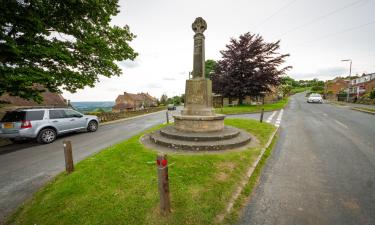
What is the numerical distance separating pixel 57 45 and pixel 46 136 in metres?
4.34

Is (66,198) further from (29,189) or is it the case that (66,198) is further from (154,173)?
(154,173)

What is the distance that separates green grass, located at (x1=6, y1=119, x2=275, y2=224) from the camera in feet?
9.18

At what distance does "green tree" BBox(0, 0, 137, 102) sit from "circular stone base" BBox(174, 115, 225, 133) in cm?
583

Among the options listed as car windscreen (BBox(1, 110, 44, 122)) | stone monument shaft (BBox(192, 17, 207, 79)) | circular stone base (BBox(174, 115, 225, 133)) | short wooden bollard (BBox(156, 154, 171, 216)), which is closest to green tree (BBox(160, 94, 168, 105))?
car windscreen (BBox(1, 110, 44, 122))

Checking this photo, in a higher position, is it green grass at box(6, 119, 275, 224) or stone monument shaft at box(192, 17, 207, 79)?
stone monument shaft at box(192, 17, 207, 79)

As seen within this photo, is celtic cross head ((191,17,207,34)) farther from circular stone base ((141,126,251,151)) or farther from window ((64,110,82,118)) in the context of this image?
window ((64,110,82,118))

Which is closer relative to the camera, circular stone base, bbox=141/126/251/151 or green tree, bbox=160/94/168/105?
circular stone base, bbox=141/126/251/151

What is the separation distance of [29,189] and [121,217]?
2840 millimetres

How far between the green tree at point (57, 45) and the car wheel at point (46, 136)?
1562 millimetres

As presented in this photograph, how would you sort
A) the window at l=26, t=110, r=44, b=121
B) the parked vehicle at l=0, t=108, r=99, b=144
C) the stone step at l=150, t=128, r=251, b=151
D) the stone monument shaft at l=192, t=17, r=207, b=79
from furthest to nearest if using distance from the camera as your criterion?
1. the stone monument shaft at l=192, t=17, r=207, b=79
2. the window at l=26, t=110, r=44, b=121
3. the parked vehicle at l=0, t=108, r=99, b=144
4. the stone step at l=150, t=128, r=251, b=151

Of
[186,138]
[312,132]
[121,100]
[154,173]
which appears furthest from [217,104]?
[121,100]

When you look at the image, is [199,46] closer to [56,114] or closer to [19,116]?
[56,114]

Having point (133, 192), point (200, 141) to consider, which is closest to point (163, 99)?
point (200, 141)

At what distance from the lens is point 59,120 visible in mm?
9094
